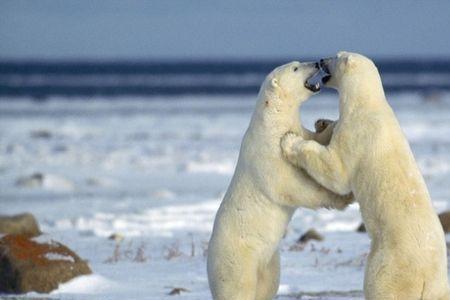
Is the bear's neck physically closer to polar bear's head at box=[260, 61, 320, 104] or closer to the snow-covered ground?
polar bear's head at box=[260, 61, 320, 104]

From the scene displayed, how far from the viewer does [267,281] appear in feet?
28.6

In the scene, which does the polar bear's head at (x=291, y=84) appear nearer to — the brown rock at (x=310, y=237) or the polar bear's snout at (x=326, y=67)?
the polar bear's snout at (x=326, y=67)

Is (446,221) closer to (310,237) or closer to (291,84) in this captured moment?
(310,237)

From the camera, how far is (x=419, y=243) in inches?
309

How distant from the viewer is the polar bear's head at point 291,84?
29.1 ft

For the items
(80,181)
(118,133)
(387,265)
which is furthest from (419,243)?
(118,133)

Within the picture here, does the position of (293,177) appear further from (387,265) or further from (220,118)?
(220,118)

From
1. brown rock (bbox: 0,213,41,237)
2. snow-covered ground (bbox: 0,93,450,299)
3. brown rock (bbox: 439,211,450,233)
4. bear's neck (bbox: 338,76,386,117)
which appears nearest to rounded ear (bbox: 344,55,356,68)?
bear's neck (bbox: 338,76,386,117)

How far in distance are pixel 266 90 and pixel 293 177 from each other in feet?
2.54

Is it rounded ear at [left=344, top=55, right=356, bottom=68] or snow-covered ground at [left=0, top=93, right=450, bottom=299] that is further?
snow-covered ground at [left=0, top=93, right=450, bottom=299]

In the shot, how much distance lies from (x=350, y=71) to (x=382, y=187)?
44.6 inches

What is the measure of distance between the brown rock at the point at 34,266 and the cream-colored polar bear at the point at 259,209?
7.12ft

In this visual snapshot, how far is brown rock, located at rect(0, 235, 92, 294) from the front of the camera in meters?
10.3

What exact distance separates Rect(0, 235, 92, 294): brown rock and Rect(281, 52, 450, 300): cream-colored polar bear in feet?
9.41
